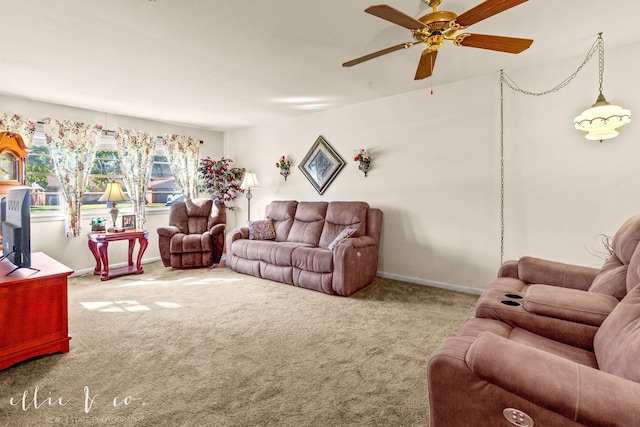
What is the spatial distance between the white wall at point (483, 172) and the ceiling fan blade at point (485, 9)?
2064mm

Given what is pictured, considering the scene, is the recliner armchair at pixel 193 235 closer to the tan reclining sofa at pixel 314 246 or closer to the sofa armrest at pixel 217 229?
the sofa armrest at pixel 217 229

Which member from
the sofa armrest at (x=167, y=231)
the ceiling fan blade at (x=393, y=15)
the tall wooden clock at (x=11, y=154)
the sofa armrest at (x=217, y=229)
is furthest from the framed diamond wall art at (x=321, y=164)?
the tall wooden clock at (x=11, y=154)

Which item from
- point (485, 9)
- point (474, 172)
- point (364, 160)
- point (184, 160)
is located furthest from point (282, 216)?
point (485, 9)

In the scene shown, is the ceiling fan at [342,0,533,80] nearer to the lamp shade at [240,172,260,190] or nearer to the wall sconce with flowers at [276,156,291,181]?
the wall sconce with flowers at [276,156,291,181]

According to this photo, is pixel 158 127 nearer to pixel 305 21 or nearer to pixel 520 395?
pixel 305 21

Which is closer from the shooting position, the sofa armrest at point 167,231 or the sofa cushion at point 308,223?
the sofa cushion at point 308,223

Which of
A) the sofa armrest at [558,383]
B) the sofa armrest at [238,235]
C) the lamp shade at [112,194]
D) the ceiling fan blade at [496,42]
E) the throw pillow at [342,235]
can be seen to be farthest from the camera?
the sofa armrest at [238,235]

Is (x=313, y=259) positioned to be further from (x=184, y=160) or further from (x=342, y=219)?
(x=184, y=160)

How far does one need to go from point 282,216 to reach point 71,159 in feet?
10.1

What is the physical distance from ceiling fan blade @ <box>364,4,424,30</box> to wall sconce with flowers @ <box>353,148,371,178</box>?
2.59m

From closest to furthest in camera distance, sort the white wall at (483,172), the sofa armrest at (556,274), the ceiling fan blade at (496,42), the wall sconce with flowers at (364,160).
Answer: the ceiling fan blade at (496,42) < the sofa armrest at (556,274) < the white wall at (483,172) < the wall sconce with flowers at (364,160)

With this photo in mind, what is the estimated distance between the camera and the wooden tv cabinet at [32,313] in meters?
2.06

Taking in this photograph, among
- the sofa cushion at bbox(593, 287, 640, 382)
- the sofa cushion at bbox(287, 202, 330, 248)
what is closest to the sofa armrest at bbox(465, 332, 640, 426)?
the sofa cushion at bbox(593, 287, 640, 382)

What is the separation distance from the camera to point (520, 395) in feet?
3.10
